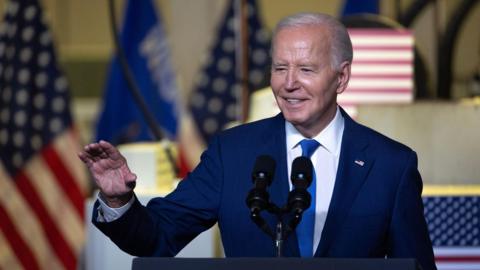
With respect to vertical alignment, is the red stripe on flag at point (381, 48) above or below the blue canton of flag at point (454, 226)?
above

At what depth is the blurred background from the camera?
19.6 feet

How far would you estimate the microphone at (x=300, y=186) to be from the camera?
10.3 feet

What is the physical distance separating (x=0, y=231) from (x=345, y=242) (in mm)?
5186

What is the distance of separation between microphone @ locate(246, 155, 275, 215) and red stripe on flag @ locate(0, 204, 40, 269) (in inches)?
214

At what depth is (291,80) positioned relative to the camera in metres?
3.50

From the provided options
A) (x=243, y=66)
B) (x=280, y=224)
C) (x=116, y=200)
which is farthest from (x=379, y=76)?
(x=280, y=224)

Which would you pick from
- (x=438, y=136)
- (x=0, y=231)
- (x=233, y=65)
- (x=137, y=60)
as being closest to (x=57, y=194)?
(x=0, y=231)

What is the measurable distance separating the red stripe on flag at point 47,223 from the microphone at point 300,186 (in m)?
5.69

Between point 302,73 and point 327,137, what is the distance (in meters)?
0.24

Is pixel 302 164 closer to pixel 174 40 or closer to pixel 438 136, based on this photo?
pixel 438 136

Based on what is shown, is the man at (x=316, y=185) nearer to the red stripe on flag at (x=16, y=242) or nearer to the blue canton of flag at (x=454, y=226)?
the blue canton of flag at (x=454, y=226)

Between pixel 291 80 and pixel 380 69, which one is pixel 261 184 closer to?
pixel 291 80

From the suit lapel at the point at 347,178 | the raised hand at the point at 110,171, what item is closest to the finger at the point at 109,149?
the raised hand at the point at 110,171

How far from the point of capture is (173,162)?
6621 millimetres
